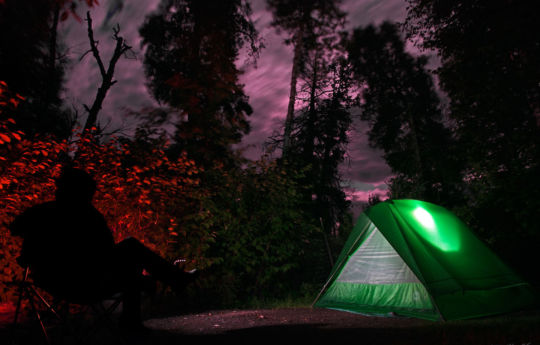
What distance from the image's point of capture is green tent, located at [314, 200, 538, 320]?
16.0 feet

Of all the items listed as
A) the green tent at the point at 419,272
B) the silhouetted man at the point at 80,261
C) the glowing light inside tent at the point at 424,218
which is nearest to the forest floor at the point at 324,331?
the green tent at the point at 419,272

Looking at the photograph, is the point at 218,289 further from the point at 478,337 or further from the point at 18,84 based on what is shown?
the point at 18,84

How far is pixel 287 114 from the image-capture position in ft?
40.0

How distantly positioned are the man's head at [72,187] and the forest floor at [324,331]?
3.54 feet

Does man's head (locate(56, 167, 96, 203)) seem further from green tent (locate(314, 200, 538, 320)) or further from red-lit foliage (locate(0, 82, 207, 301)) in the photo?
green tent (locate(314, 200, 538, 320))

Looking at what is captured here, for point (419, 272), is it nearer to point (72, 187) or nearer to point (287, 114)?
point (72, 187)

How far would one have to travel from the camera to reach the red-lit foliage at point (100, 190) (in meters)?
4.18

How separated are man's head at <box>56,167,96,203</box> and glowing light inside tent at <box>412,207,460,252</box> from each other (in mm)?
4768

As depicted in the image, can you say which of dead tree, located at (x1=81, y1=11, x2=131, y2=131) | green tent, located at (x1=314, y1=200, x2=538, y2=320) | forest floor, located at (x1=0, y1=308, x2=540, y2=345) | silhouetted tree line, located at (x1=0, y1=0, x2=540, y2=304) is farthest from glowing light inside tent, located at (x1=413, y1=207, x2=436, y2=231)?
dead tree, located at (x1=81, y1=11, x2=131, y2=131)

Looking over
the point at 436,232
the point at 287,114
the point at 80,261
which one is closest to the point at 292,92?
the point at 287,114

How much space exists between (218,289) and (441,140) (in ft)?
49.2

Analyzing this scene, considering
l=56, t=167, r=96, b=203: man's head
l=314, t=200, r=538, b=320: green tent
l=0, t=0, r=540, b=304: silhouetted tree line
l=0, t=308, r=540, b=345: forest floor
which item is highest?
l=0, t=0, r=540, b=304: silhouetted tree line

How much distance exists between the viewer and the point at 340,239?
36.6 ft

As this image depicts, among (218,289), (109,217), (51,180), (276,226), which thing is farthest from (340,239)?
(51,180)
